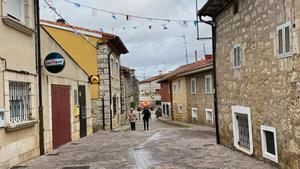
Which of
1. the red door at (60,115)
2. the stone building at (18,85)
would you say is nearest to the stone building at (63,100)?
the red door at (60,115)

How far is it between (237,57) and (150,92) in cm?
7024

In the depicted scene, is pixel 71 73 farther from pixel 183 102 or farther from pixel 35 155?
pixel 183 102

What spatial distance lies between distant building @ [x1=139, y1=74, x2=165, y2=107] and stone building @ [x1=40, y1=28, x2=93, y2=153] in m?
58.2

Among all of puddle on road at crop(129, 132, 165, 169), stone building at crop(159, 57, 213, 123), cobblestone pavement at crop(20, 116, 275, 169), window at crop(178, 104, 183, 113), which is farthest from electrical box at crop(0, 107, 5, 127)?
window at crop(178, 104, 183, 113)

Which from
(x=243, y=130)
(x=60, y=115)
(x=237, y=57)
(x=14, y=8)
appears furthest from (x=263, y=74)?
(x=60, y=115)

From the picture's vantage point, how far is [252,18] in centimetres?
1003

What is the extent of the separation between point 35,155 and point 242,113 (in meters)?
5.70

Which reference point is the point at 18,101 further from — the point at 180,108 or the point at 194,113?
the point at 180,108

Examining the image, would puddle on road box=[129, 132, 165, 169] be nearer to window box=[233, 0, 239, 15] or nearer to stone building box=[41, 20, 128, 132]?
window box=[233, 0, 239, 15]

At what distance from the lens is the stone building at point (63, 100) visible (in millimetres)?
13103

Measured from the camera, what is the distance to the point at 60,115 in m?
14.9

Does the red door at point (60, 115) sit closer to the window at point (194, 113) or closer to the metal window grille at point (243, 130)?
the metal window grille at point (243, 130)

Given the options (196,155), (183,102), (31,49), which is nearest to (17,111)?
(31,49)

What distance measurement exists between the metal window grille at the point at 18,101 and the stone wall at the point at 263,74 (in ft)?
18.3
